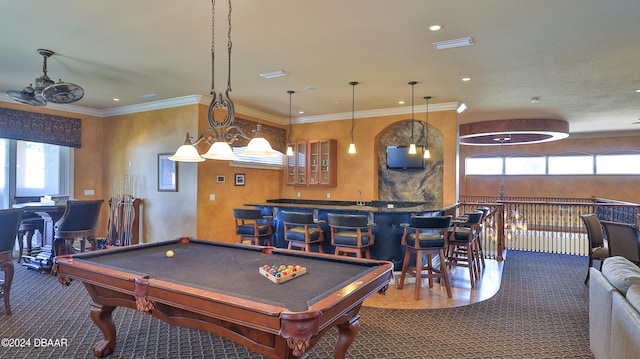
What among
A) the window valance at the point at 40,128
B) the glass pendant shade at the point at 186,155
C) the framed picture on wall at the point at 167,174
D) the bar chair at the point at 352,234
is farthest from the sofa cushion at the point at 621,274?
the window valance at the point at 40,128

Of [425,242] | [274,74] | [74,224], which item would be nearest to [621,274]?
[425,242]

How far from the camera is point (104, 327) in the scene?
112 inches

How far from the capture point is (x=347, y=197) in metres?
7.80

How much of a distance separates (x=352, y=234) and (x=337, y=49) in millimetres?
2230

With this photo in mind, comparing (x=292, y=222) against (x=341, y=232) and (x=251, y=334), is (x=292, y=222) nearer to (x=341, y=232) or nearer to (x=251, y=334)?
(x=341, y=232)

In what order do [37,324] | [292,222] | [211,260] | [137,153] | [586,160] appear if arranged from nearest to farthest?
1. [211,260]
2. [37,324]
3. [292,222]
4. [137,153]
5. [586,160]

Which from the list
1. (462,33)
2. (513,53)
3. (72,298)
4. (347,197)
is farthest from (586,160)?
(72,298)

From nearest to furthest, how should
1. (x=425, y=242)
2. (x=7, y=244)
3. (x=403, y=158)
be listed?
(x=7, y=244) < (x=425, y=242) < (x=403, y=158)

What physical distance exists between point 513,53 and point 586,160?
990cm

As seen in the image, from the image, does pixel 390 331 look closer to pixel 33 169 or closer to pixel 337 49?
pixel 337 49

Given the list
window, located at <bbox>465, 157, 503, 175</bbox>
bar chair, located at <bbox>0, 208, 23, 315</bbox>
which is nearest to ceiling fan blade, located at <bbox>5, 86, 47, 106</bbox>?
bar chair, located at <bbox>0, 208, 23, 315</bbox>

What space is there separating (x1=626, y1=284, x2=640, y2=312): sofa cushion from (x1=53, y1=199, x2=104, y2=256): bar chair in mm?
6047

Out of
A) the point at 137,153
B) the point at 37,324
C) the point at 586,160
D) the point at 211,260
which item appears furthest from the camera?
the point at 586,160

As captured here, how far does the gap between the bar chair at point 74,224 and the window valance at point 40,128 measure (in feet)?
7.62
